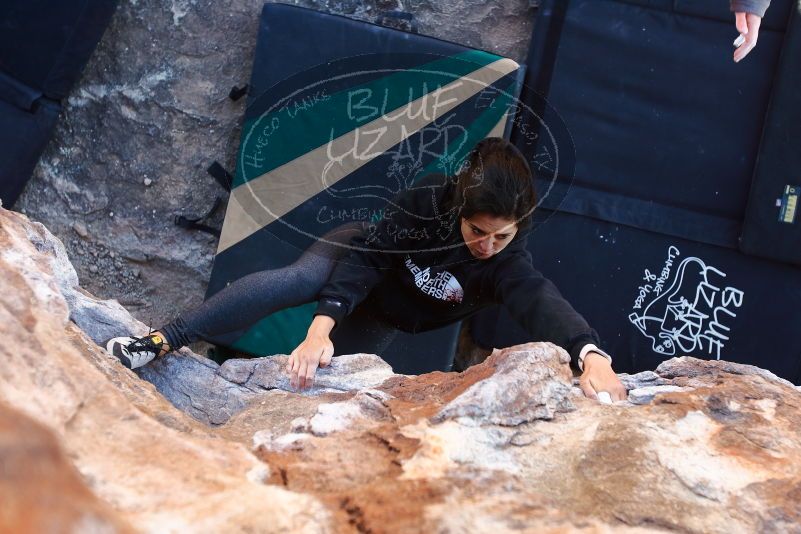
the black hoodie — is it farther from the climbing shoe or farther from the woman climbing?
the climbing shoe

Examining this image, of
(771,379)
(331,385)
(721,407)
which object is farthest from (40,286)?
(771,379)

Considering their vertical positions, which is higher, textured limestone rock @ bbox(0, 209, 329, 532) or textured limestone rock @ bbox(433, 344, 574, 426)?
textured limestone rock @ bbox(433, 344, 574, 426)

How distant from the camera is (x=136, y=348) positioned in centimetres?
159

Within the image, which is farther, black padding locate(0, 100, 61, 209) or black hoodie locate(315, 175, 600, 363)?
black padding locate(0, 100, 61, 209)

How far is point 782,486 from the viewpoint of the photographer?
1.13m

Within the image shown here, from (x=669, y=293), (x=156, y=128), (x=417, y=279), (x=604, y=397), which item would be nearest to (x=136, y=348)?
(x=417, y=279)

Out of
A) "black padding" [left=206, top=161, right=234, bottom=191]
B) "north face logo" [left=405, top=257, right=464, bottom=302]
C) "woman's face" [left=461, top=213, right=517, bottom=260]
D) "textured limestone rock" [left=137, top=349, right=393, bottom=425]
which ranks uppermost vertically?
"black padding" [left=206, top=161, right=234, bottom=191]

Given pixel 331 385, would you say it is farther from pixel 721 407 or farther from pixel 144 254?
pixel 144 254

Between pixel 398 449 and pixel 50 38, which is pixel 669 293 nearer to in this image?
pixel 398 449

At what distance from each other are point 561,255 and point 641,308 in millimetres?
299

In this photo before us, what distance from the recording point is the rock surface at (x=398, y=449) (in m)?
0.88

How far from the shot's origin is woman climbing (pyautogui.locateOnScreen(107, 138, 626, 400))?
1.62 metres

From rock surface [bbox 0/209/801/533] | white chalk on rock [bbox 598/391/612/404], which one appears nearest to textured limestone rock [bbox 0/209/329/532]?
rock surface [bbox 0/209/801/533]

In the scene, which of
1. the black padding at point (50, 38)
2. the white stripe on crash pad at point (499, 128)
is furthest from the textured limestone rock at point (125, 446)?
the black padding at point (50, 38)
